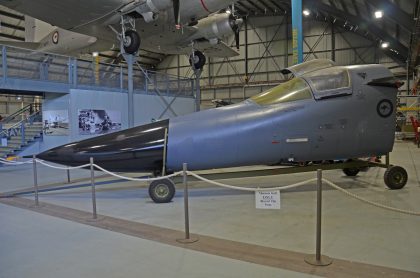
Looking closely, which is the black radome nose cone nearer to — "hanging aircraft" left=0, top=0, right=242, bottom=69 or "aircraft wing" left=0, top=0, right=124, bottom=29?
"hanging aircraft" left=0, top=0, right=242, bottom=69

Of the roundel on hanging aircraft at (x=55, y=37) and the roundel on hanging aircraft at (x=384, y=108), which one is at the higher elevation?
the roundel on hanging aircraft at (x=55, y=37)

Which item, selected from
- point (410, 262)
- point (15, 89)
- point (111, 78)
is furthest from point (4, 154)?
point (410, 262)

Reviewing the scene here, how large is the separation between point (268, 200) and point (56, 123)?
37.3ft

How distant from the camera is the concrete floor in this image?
3.06 metres

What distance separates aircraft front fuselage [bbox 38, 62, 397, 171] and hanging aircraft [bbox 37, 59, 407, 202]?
0.02m

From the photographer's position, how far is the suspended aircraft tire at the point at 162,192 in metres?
5.53

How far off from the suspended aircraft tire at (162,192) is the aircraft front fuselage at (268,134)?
0.30 m

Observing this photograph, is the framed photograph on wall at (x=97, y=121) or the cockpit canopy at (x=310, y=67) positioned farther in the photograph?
the framed photograph on wall at (x=97, y=121)

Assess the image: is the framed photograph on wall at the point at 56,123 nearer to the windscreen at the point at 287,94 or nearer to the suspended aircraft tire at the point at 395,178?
the windscreen at the point at 287,94

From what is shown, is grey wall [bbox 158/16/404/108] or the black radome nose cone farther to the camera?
grey wall [bbox 158/16/404/108]

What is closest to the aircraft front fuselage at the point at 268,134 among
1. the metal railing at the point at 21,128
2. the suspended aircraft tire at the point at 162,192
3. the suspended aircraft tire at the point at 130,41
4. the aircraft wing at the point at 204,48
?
the suspended aircraft tire at the point at 162,192

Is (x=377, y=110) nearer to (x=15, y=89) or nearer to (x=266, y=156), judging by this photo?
(x=266, y=156)

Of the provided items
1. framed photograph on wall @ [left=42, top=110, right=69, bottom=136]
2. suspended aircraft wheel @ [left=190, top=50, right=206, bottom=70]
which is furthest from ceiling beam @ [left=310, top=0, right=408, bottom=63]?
framed photograph on wall @ [left=42, top=110, right=69, bottom=136]

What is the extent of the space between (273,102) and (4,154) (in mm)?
11728
